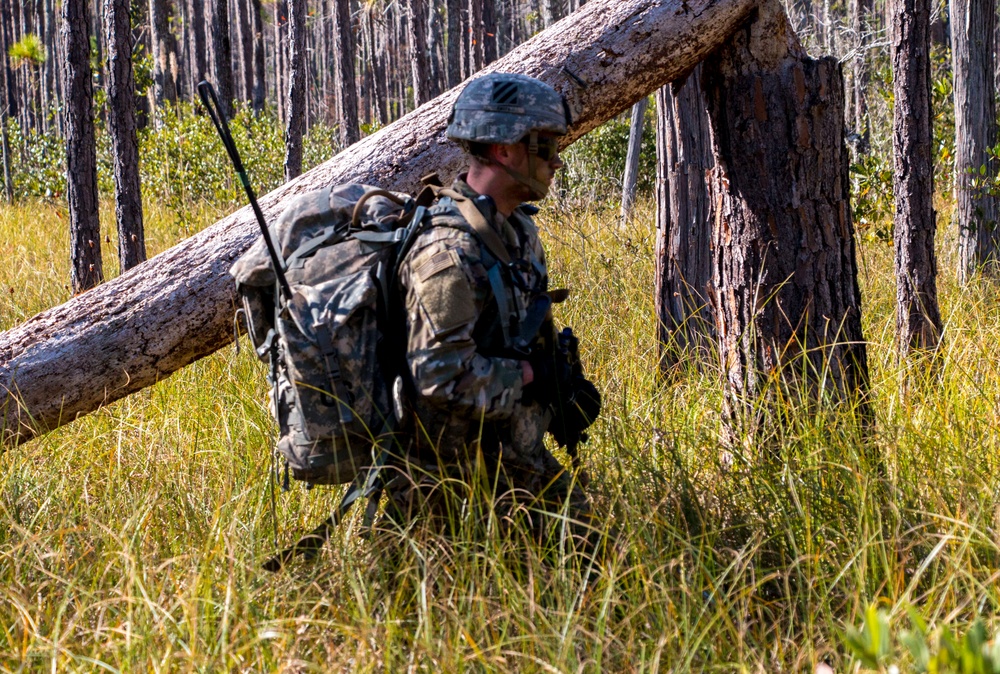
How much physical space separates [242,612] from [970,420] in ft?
8.14

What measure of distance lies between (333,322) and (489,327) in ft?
1.33

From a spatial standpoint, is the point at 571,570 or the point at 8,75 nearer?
the point at 571,570

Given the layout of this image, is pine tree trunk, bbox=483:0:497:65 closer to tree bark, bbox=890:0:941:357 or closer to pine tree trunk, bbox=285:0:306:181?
pine tree trunk, bbox=285:0:306:181

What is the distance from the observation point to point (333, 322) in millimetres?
2320

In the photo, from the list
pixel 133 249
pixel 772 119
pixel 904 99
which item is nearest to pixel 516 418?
pixel 772 119

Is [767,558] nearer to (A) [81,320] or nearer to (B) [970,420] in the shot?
(B) [970,420]

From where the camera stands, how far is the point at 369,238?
240 centimetres

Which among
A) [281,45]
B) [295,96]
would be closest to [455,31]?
[281,45]

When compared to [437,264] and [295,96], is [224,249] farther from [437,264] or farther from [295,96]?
[295,96]

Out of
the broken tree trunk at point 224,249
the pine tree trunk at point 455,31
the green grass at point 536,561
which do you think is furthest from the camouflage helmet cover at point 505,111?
the pine tree trunk at point 455,31

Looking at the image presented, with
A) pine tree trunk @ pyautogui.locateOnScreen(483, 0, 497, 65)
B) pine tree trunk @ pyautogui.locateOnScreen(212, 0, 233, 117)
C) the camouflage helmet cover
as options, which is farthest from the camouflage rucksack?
pine tree trunk @ pyautogui.locateOnScreen(483, 0, 497, 65)

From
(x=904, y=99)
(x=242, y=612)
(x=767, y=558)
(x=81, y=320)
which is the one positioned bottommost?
(x=767, y=558)

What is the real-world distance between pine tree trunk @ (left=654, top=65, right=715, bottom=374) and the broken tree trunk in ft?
4.30

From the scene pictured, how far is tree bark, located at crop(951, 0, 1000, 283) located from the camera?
620cm
